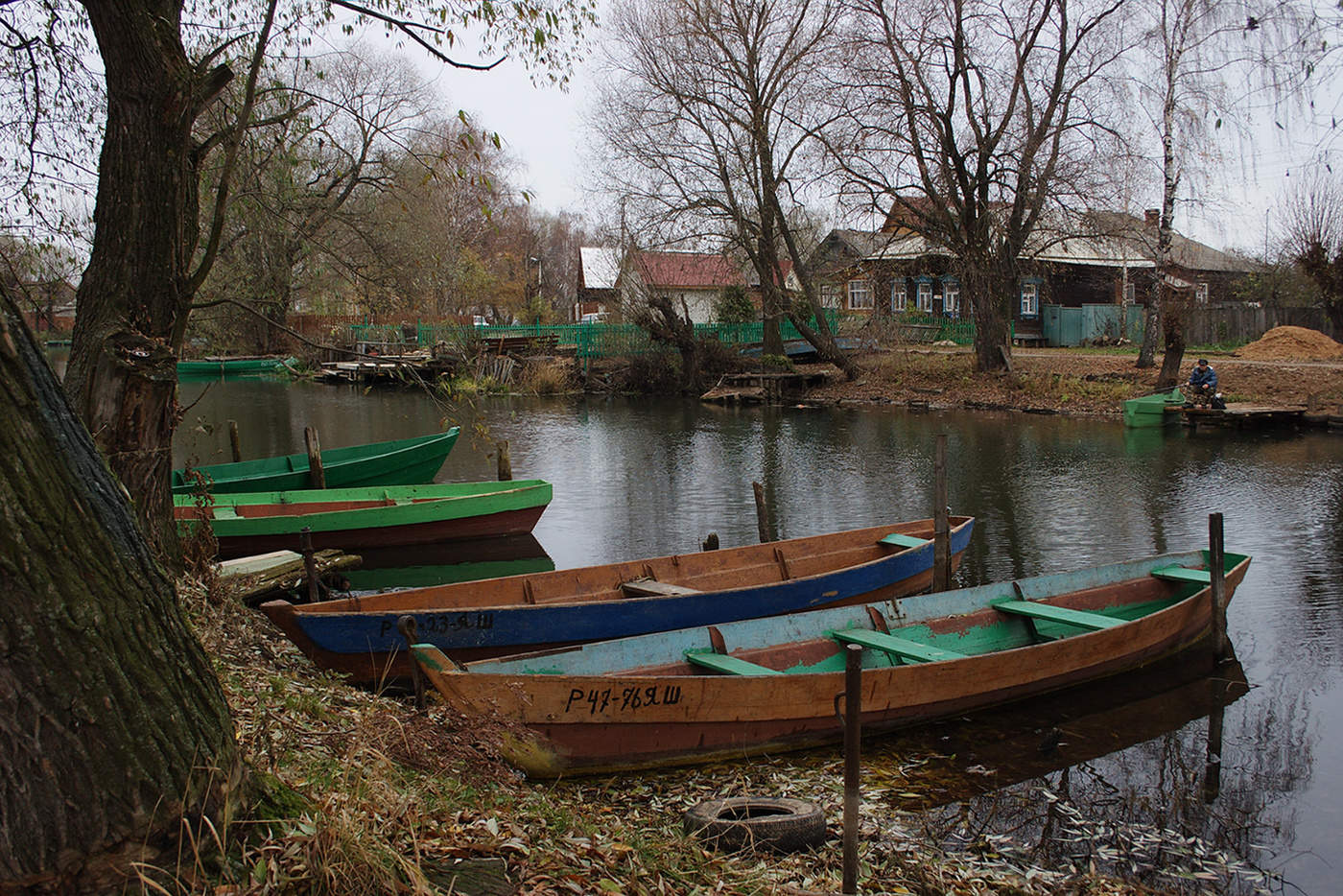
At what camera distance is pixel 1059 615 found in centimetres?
884

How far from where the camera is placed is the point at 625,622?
8836 mm

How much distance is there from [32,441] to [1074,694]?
8.45 metres

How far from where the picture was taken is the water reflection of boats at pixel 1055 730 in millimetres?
7270

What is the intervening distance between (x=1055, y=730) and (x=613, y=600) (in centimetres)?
400

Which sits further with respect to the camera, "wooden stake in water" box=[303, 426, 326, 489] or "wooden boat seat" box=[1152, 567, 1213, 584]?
"wooden stake in water" box=[303, 426, 326, 489]

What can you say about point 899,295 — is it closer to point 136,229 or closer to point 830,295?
point 830,295

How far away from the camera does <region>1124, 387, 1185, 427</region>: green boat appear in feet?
83.3

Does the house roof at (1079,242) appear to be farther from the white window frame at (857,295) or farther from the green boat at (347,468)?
the green boat at (347,468)

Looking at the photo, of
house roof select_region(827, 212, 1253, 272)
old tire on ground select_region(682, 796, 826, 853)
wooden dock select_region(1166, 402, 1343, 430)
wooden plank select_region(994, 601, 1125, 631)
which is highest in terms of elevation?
house roof select_region(827, 212, 1253, 272)

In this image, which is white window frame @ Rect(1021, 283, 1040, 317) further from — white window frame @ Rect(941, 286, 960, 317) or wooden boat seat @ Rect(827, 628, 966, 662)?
wooden boat seat @ Rect(827, 628, 966, 662)

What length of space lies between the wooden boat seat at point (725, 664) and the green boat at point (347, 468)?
9.17 meters

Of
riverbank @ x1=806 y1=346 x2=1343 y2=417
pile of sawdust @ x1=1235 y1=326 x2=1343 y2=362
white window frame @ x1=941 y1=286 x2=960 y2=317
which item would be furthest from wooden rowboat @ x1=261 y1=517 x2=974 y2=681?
white window frame @ x1=941 y1=286 x2=960 y2=317

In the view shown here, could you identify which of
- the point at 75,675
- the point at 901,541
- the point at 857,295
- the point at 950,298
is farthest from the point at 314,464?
the point at 857,295

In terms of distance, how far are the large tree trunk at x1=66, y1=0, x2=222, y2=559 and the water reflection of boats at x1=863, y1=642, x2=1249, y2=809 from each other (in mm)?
6447
